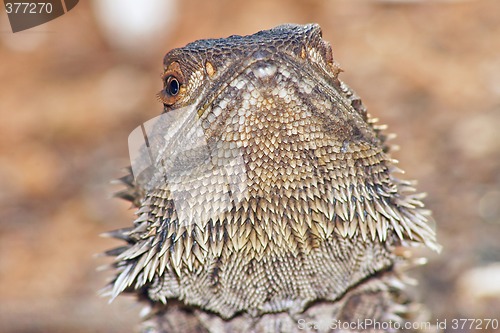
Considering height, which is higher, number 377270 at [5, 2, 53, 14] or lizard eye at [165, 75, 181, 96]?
number 377270 at [5, 2, 53, 14]

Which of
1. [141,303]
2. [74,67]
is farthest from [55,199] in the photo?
[141,303]

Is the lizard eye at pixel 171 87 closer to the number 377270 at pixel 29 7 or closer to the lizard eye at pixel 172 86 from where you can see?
the lizard eye at pixel 172 86

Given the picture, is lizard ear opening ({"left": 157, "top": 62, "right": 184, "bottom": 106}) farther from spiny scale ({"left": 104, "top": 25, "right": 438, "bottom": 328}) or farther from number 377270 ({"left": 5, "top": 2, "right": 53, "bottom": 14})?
number 377270 ({"left": 5, "top": 2, "right": 53, "bottom": 14})

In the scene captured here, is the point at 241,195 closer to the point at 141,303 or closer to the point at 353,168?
the point at 353,168
